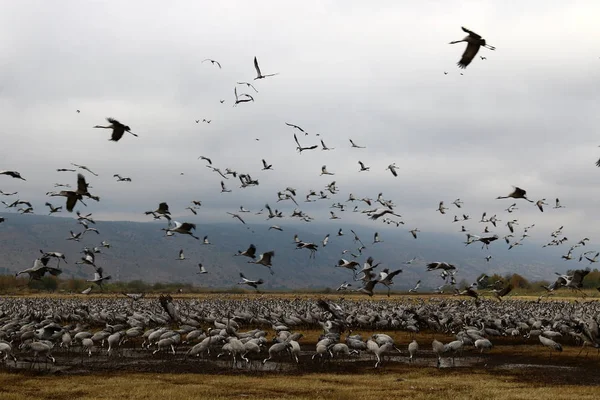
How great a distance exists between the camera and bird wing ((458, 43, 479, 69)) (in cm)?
1922

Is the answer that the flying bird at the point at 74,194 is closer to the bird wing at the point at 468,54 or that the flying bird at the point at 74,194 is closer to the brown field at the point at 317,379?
the brown field at the point at 317,379

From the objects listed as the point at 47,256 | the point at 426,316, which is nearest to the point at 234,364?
the point at 47,256

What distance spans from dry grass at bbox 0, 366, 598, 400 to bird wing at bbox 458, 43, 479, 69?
11.9 metres

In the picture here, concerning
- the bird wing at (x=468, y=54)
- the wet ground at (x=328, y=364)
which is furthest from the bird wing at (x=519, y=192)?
the bird wing at (x=468, y=54)

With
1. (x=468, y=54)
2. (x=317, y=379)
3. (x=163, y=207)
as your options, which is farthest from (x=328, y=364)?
(x=468, y=54)

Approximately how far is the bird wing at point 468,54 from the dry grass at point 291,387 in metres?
11.9

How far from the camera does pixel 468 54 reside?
19.3 metres

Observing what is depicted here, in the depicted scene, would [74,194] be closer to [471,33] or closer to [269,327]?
[471,33]

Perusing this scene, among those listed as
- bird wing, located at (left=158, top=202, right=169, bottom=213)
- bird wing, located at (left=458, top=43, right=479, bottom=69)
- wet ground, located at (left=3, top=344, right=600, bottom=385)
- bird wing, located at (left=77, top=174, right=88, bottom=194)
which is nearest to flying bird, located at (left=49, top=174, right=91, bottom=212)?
bird wing, located at (left=77, top=174, right=88, bottom=194)

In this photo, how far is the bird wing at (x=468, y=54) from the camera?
19.2 meters

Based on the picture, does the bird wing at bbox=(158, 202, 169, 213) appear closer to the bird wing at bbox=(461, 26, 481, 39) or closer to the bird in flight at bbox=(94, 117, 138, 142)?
the bird in flight at bbox=(94, 117, 138, 142)

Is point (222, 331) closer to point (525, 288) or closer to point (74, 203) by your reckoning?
point (74, 203)

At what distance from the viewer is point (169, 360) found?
30422 millimetres

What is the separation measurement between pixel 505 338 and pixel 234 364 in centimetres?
2333
